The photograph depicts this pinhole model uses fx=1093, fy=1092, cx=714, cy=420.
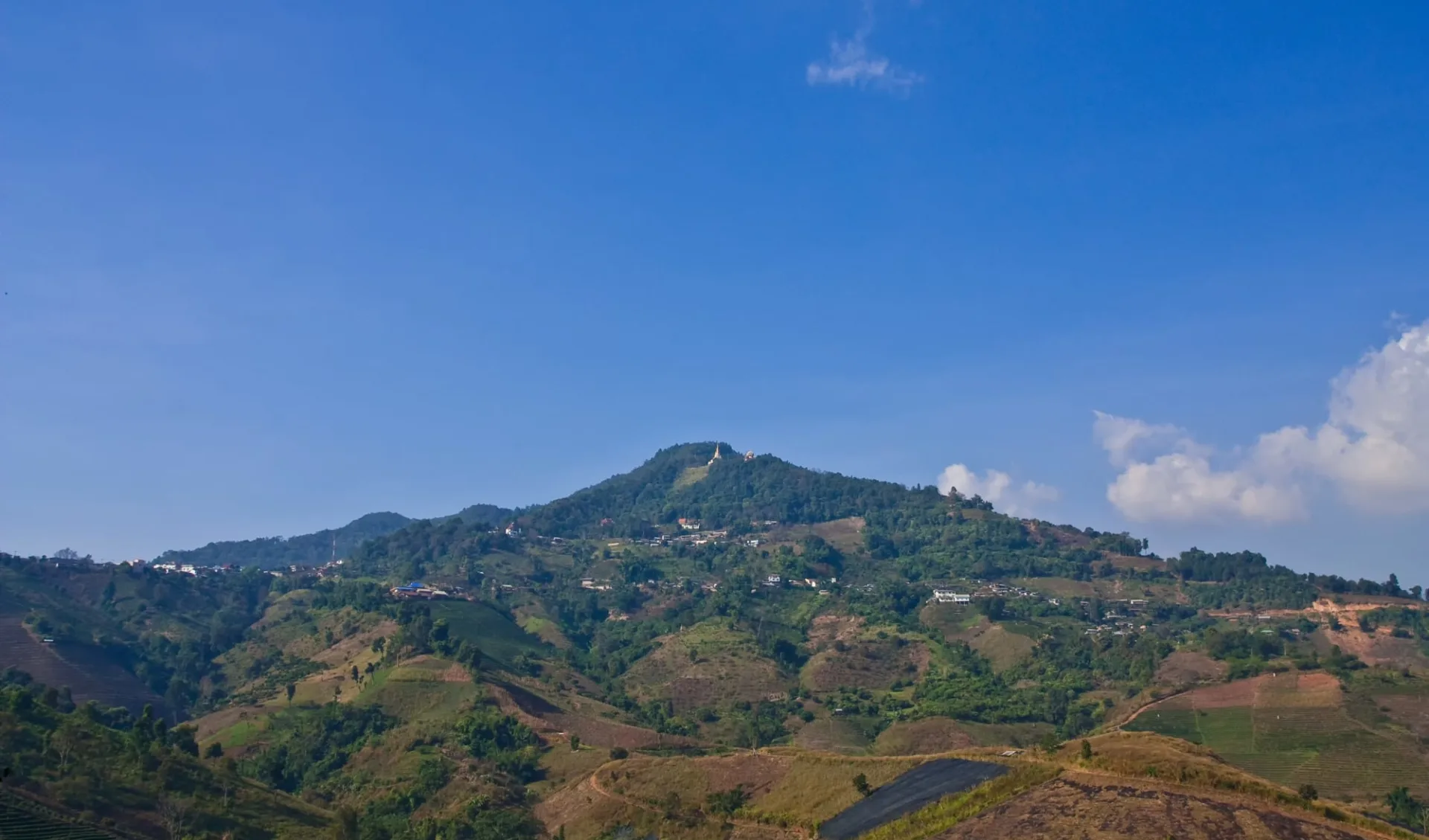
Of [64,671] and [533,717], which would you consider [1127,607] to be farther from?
[64,671]

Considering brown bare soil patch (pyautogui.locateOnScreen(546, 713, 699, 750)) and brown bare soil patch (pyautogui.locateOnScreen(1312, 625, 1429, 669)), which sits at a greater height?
brown bare soil patch (pyautogui.locateOnScreen(1312, 625, 1429, 669))

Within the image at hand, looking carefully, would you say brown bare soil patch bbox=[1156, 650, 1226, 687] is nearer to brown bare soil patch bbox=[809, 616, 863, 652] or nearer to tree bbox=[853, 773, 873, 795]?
brown bare soil patch bbox=[809, 616, 863, 652]

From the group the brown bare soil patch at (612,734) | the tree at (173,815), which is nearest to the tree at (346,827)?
the tree at (173,815)

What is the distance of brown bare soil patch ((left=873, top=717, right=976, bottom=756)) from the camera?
368 feet

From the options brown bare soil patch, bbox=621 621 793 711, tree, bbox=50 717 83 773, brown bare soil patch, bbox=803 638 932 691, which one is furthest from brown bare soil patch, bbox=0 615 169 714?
brown bare soil patch, bbox=803 638 932 691

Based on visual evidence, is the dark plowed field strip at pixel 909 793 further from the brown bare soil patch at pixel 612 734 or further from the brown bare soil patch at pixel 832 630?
the brown bare soil patch at pixel 832 630

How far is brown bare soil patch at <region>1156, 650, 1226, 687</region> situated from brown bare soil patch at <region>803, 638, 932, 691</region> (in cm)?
3279

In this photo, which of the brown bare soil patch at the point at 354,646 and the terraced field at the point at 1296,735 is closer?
the terraced field at the point at 1296,735

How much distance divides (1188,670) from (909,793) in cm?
8569

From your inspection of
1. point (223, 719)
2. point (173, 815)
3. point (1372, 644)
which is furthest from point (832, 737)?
point (1372, 644)

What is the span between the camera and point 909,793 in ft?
215

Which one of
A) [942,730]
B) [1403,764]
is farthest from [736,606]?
[1403,764]

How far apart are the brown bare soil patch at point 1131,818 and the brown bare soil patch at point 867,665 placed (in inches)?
3641

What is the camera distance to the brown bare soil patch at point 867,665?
498ft
